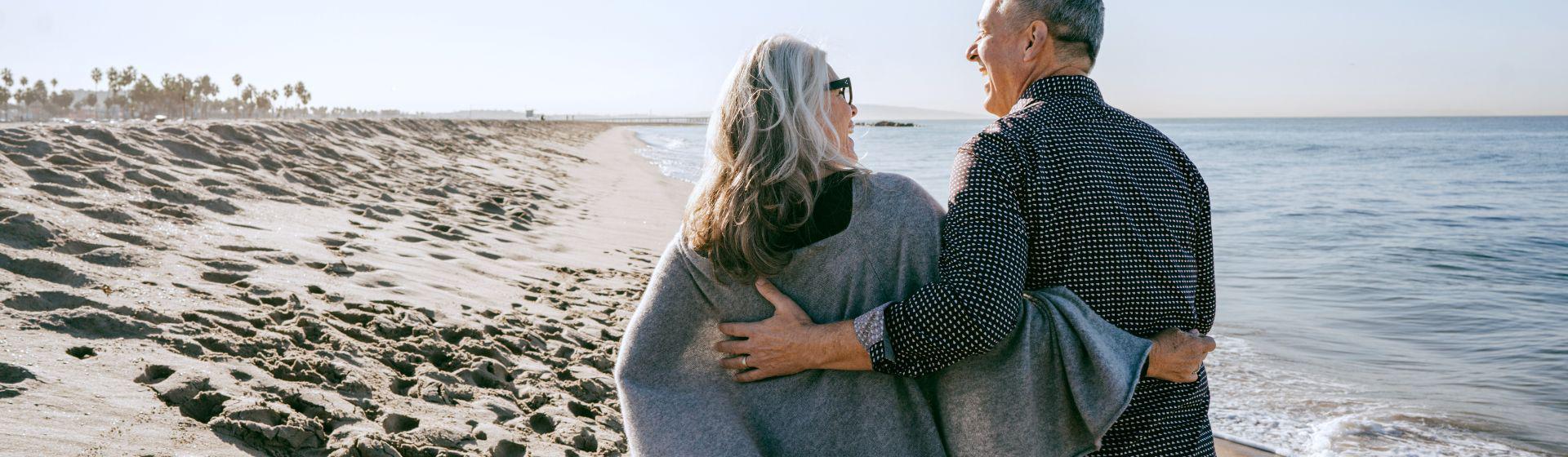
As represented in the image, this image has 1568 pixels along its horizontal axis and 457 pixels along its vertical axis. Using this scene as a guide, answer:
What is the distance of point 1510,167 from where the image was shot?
2905cm

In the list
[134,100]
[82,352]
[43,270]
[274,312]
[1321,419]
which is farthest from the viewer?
[134,100]

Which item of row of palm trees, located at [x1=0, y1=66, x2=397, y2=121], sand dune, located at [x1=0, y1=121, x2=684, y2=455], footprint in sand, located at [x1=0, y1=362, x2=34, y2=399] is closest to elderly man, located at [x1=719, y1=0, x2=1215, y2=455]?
sand dune, located at [x1=0, y1=121, x2=684, y2=455]

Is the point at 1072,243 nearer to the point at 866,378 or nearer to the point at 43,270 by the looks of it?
the point at 866,378

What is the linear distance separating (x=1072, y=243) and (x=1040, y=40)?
0.43m

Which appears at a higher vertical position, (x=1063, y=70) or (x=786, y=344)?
(x=1063, y=70)

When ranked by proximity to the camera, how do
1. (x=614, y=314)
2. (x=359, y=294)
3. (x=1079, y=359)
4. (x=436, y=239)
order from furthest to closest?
(x=436, y=239), (x=614, y=314), (x=359, y=294), (x=1079, y=359)

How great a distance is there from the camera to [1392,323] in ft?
27.4

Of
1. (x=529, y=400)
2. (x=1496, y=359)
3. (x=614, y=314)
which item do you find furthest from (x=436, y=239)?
(x=1496, y=359)

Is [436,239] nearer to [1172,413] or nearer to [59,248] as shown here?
Answer: [59,248]

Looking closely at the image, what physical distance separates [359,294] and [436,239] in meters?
2.24

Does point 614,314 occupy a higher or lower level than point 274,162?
lower

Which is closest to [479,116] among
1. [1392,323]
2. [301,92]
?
[301,92]

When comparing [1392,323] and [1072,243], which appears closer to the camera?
[1072,243]

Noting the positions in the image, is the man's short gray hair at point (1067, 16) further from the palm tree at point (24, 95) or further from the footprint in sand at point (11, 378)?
the palm tree at point (24, 95)
